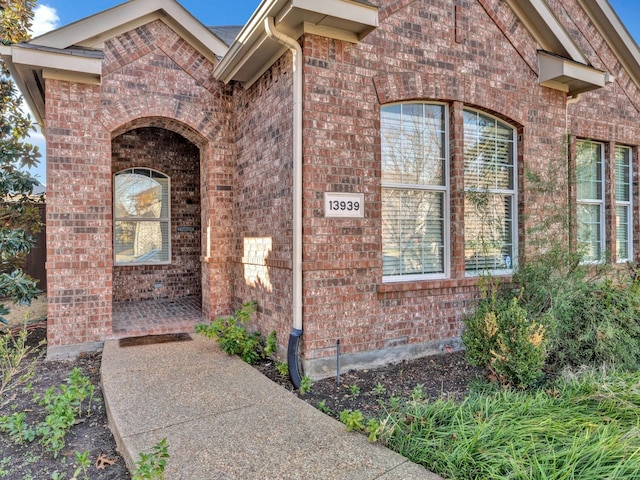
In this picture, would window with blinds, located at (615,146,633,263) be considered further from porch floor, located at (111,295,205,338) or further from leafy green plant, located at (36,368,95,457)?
leafy green plant, located at (36,368,95,457)

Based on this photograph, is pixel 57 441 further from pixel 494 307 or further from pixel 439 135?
pixel 439 135

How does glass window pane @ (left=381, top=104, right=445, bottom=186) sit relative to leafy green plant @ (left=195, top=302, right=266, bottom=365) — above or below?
above

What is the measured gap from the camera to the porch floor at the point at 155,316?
6.04m

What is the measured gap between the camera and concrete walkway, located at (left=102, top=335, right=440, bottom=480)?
2.52 m

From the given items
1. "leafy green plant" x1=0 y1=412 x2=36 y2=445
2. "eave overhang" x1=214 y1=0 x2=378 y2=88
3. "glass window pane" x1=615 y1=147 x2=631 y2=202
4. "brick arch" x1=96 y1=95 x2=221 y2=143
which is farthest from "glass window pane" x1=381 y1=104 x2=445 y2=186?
"glass window pane" x1=615 y1=147 x2=631 y2=202

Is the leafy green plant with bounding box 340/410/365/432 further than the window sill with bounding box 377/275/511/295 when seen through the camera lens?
No

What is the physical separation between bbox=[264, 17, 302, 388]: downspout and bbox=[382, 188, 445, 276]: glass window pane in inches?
48.5

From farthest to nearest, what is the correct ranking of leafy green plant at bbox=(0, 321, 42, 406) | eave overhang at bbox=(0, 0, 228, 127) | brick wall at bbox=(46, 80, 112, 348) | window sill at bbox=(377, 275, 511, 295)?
brick wall at bbox=(46, 80, 112, 348) < eave overhang at bbox=(0, 0, 228, 127) < window sill at bbox=(377, 275, 511, 295) < leafy green plant at bbox=(0, 321, 42, 406)

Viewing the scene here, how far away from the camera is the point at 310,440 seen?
288cm

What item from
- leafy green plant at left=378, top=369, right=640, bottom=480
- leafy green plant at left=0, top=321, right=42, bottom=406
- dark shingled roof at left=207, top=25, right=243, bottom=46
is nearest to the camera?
leafy green plant at left=378, top=369, right=640, bottom=480

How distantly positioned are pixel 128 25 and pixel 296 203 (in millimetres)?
3663

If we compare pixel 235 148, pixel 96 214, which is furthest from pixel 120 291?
pixel 235 148

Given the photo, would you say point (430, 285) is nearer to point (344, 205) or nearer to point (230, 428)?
point (344, 205)

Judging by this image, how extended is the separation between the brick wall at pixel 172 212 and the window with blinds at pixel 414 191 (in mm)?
4829
